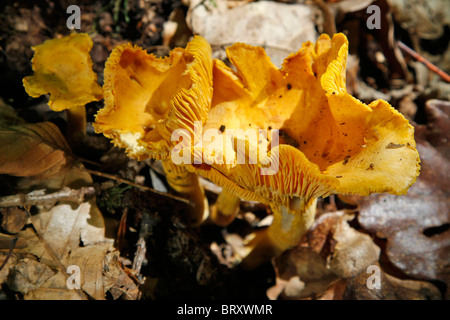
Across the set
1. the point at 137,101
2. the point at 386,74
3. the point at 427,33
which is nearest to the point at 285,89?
the point at 137,101

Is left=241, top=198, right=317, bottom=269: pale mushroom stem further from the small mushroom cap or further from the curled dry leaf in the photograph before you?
the small mushroom cap

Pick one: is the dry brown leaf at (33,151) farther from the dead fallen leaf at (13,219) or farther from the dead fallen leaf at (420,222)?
the dead fallen leaf at (420,222)

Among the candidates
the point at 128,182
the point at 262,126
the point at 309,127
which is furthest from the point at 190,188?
the point at 309,127

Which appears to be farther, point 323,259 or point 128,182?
point 323,259

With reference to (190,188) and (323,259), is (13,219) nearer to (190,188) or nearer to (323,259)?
(190,188)

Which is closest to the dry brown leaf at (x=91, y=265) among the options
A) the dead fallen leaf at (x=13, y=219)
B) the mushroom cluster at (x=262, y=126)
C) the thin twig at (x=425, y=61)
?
the dead fallen leaf at (x=13, y=219)

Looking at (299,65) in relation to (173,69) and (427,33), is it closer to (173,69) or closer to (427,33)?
(173,69)

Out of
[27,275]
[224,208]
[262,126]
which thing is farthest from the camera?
[224,208]
